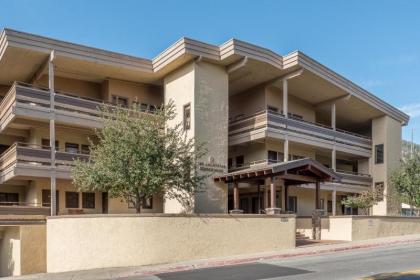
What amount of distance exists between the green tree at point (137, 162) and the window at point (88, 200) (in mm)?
6216

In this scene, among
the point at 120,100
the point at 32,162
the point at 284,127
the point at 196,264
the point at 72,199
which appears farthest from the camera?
the point at 284,127

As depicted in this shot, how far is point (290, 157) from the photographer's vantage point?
31.6 metres

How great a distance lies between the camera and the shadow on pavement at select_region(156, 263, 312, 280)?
→ 13219 mm

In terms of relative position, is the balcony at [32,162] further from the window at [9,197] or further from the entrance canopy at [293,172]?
the entrance canopy at [293,172]

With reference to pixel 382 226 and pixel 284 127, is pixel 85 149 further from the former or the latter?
pixel 382 226

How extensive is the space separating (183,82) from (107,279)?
1393cm

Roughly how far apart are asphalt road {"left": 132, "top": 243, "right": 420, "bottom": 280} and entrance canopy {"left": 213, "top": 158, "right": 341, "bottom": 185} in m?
5.21

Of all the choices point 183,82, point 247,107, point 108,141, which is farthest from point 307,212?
point 108,141

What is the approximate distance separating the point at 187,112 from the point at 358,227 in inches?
436

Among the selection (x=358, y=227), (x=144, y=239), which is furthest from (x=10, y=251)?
(x=358, y=227)

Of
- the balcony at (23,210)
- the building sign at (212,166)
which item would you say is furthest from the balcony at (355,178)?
the balcony at (23,210)

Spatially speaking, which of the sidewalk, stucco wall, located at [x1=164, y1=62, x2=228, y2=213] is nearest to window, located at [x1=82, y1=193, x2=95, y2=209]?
stucco wall, located at [x1=164, y1=62, x2=228, y2=213]

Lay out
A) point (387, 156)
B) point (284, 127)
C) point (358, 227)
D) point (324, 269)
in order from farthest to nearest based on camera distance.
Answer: point (387, 156) < point (284, 127) < point (358, 227) < point (324, 269)

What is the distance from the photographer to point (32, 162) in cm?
2275
